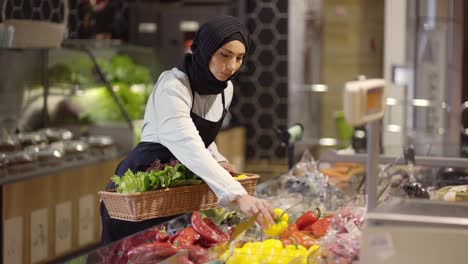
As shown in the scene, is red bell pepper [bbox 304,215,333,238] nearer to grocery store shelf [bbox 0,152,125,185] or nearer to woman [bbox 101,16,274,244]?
woman [bbox 101,16,274,244]

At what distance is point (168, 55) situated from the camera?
9711 mm

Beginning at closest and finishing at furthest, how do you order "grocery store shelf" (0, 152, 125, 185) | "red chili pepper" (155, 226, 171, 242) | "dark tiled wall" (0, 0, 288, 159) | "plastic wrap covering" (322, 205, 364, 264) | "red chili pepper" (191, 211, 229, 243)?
"plastic wrap covering" (322, 205, 364, 264) → "red chili pepper" (155, 226, 171, 242) → "red chili pepper" (191, 211, 229, 243) → "grocery store shelf" (0, 152, 125, 185) → "dark tiled wall" (0, 0, 288, 159)

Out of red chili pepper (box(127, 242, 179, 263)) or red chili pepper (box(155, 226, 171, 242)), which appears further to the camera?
red chili pepper (box(155, 226, 171, 242))

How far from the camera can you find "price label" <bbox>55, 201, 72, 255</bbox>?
6.75 meters

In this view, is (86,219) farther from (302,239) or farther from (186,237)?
(302,239)

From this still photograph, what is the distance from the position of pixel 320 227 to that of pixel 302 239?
225 millimetres

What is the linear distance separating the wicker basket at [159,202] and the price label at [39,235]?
9.42 feet

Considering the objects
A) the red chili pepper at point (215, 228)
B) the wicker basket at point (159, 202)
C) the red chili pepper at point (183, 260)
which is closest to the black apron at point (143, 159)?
the wicker basket at point (159, 202)

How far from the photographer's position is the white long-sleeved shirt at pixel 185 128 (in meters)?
3.56

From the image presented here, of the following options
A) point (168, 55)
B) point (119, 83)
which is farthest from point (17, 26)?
point (168, 55)

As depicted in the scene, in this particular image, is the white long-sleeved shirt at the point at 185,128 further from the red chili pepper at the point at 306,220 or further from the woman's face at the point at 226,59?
the red chili pepper at the point at 306,220

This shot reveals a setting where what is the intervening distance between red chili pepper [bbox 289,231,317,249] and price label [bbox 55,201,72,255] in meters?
3.61

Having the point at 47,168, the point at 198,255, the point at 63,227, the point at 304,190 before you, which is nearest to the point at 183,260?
the point at 198,255

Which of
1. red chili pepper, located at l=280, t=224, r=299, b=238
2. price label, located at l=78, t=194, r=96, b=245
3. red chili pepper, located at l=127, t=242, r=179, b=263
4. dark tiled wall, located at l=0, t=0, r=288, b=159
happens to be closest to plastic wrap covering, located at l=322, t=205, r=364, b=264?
red chili pepper, located at l=280, t=224, r=299, b=238
